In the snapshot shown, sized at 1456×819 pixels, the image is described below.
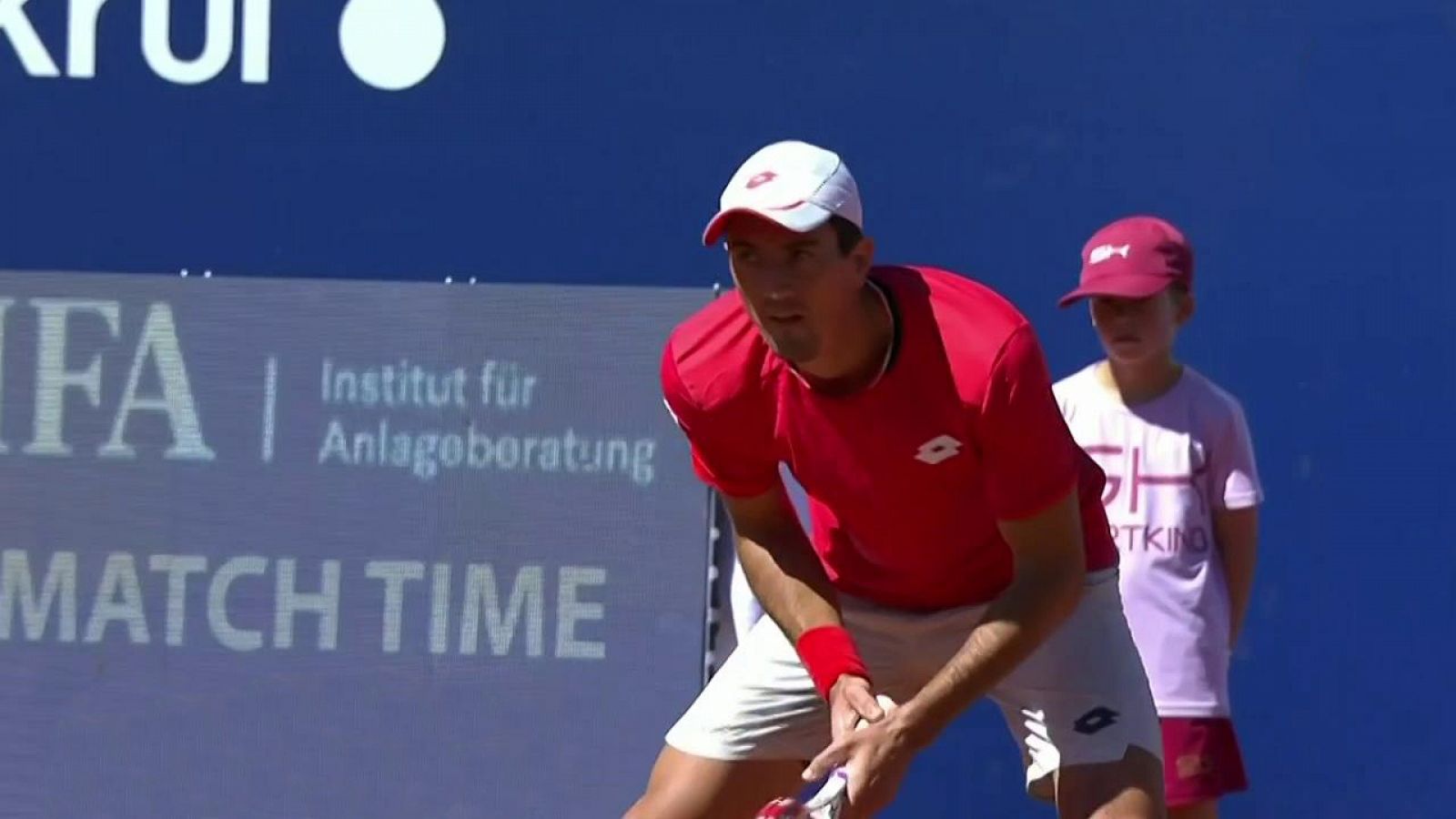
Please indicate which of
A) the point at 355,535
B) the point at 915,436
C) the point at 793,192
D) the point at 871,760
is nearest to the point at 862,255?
the point at 793,192

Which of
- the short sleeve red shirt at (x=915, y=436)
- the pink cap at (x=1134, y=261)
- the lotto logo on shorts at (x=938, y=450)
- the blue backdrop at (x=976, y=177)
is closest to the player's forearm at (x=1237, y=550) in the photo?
the blue backdrop at (x=976, y=177)

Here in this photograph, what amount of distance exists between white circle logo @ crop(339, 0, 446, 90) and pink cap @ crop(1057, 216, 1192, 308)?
138cm

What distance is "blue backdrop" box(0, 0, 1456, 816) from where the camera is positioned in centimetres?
491

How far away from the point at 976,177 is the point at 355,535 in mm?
1414

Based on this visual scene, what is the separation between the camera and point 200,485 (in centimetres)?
488

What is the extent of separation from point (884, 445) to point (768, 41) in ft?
5.80

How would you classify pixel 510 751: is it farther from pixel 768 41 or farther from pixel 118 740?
pixel 768 41

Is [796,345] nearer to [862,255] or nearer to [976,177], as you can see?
[862,255]

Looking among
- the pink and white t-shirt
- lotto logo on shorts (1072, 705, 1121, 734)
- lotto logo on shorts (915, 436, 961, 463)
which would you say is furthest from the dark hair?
the pink and white t-shirt

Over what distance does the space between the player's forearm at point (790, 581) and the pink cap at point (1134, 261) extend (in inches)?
42.7

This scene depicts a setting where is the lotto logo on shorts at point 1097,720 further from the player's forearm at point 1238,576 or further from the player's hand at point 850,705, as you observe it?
the player's forearm at point 1238,576

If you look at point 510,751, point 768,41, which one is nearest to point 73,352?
point 510,751

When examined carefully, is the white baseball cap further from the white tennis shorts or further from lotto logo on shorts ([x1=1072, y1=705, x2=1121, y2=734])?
lotto logo on shorts ([x1=1072, y1=705, x2=1121, y2=734])

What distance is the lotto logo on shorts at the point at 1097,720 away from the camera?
3.54m
